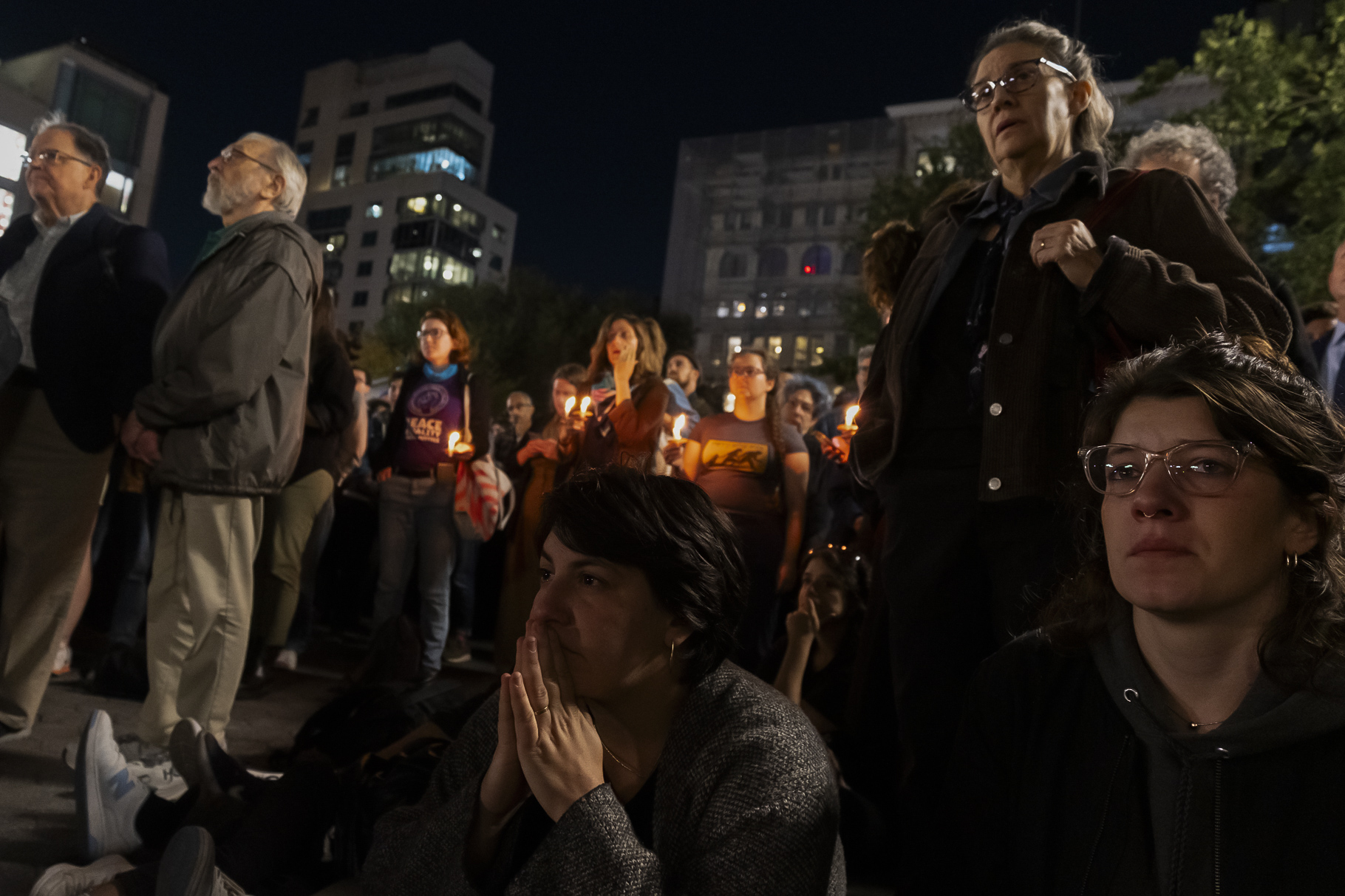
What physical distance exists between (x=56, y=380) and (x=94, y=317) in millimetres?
310

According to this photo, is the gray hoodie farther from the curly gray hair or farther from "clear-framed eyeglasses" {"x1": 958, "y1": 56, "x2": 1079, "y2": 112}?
the curly gray hair

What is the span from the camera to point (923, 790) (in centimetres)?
245

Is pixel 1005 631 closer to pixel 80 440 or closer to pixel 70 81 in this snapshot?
pixel 80 440

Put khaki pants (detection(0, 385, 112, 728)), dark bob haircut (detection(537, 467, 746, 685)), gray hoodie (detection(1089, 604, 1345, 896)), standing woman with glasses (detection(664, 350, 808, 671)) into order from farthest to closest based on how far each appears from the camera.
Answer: standing woman with glasses (detection(664, 350, 808, 671)), khaki pants (detection(0, 385, 112, 728)), dark bob haircut (detection(537, 467, 746, 685)), gray hoodie (detection(1089, 604, 1345, 896))

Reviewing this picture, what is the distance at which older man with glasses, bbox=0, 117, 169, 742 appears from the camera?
3.72 meters

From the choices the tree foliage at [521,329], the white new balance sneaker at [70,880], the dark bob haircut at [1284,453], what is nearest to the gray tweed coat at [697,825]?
the dark bob haircut at [1284,453]

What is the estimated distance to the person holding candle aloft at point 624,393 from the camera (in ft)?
17.5

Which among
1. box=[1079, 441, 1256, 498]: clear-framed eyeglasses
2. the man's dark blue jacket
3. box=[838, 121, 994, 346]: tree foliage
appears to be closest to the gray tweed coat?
box=[1079, 441, 1256, 498]: clear-framed eyeglasses

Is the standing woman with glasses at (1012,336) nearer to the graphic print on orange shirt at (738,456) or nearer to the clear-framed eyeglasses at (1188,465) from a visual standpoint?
the clear-framed eyeglasses at (1188,465)

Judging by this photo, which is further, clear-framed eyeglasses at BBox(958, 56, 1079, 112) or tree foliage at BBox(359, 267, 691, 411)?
tree foliage at BBox(359, 267, 691, 411)

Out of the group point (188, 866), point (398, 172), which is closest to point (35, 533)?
point (188, 866)

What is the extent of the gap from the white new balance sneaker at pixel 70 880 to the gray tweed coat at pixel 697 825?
32.3 inches

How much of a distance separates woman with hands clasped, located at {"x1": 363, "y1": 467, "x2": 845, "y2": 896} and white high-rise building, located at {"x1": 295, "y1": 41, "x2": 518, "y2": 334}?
81040mm

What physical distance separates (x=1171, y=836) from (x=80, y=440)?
12.9ft
